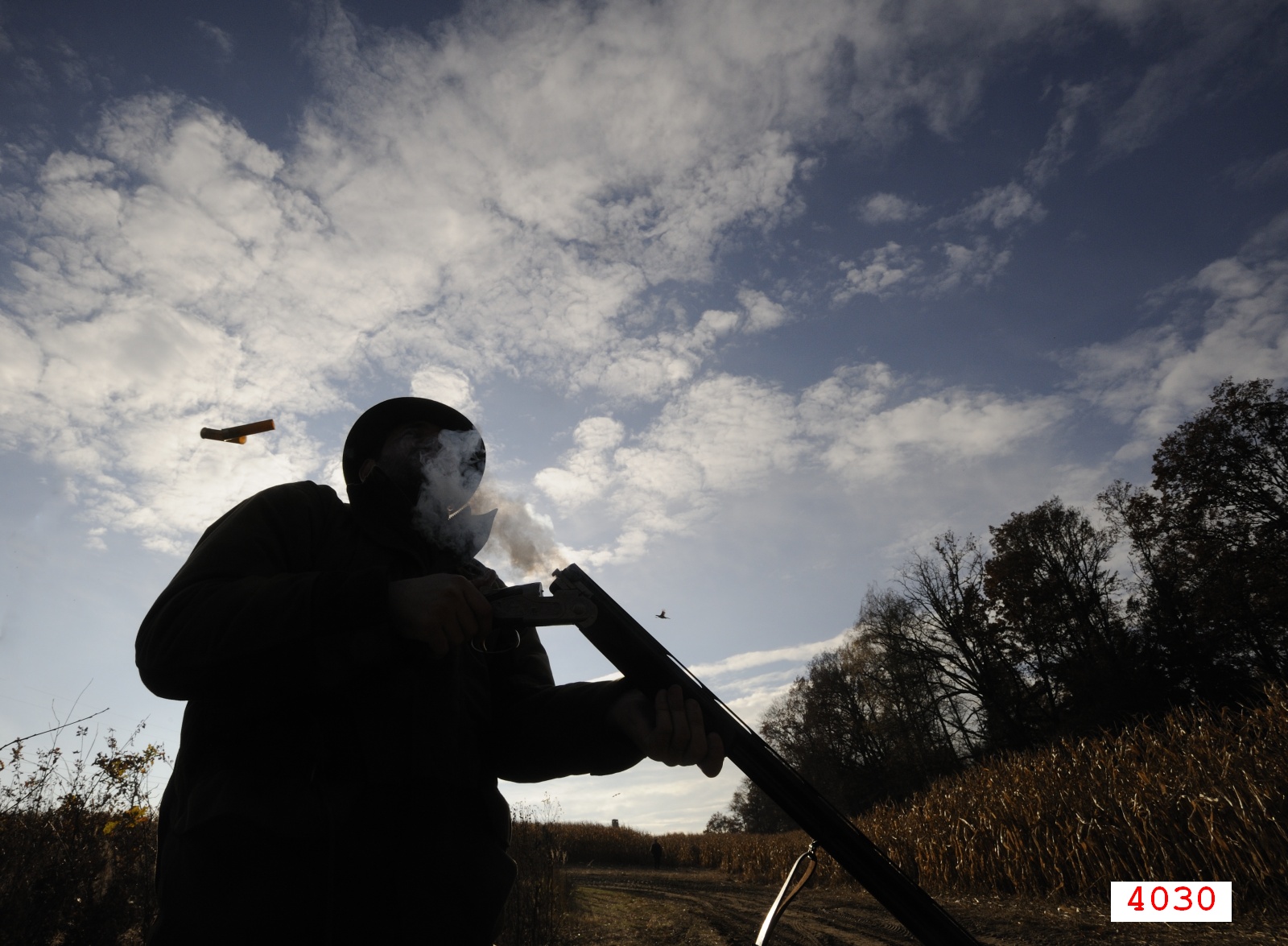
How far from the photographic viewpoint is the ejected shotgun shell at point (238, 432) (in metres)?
4.70

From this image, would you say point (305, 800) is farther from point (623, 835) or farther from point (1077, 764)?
point (623, 835)

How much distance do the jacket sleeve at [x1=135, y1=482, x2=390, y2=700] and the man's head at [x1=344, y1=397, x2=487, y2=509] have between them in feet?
2.66

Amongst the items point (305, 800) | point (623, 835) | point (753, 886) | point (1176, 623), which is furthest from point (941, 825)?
point (623, 835)

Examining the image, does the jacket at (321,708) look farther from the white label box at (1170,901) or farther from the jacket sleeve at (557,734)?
the white label box at (1170,901)

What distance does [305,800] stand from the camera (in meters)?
1.94

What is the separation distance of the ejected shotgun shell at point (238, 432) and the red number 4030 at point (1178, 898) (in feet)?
37.1

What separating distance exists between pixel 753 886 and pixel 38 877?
1773cm

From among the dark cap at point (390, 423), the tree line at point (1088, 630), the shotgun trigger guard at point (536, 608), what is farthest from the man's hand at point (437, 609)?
the tree line at point (1088, 630)

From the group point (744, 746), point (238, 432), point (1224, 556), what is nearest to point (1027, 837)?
point (744, 746)

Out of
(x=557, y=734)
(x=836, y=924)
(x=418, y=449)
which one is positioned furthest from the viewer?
(x=836, y=924)

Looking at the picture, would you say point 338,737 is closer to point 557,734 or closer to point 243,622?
point 243,622

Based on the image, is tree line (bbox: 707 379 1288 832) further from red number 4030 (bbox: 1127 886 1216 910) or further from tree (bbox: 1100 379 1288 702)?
red number 4030 (bbox: 1127 886 1216 910)

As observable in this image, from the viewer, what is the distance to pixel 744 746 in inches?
116

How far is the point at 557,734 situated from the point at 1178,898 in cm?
1025
